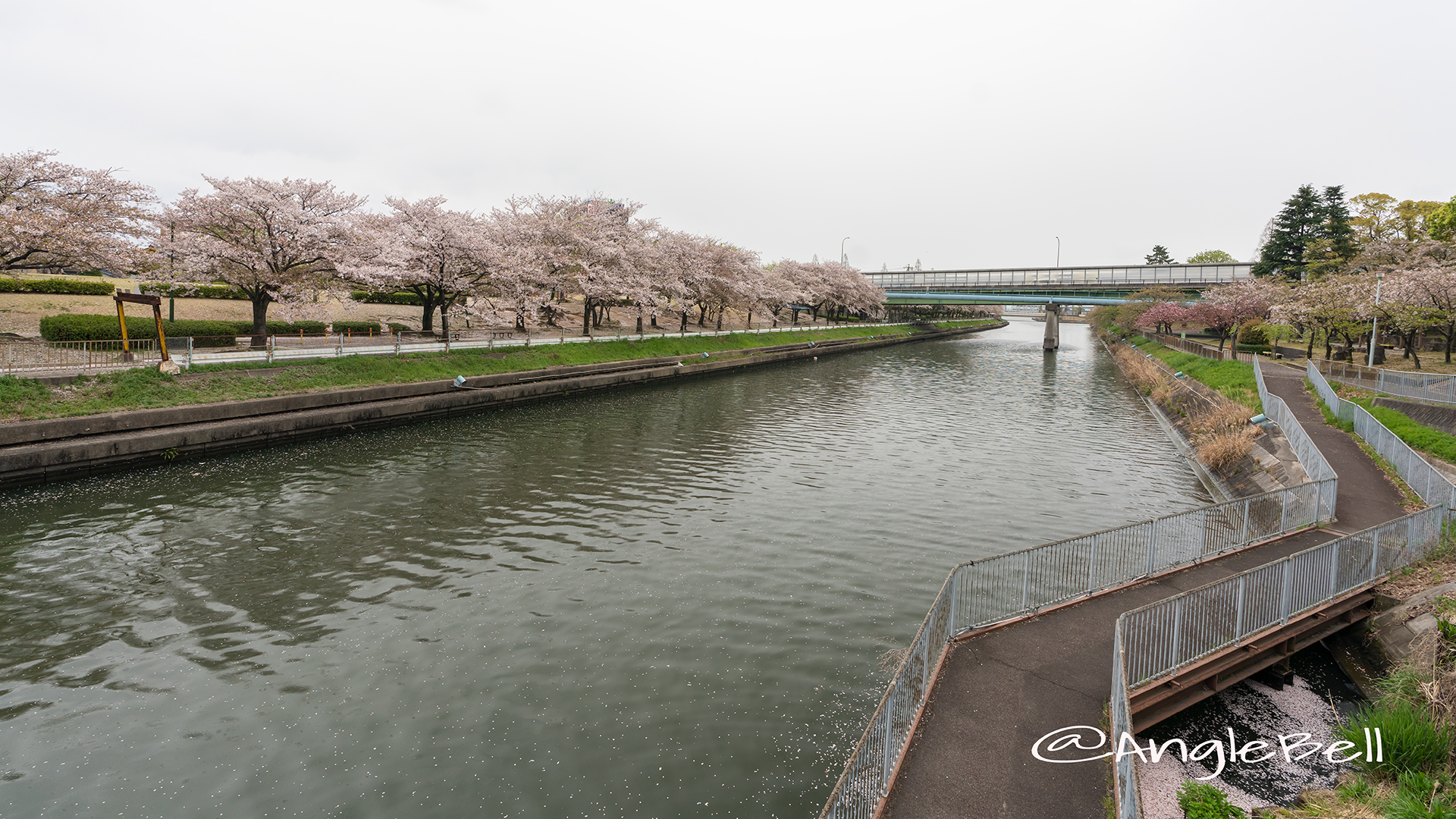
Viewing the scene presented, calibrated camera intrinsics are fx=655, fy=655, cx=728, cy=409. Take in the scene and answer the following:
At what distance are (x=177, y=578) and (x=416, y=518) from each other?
5316mm

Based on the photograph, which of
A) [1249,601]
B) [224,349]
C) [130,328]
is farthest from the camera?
[130,328]

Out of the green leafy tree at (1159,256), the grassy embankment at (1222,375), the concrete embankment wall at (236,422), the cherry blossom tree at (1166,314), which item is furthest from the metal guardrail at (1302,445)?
the green leafy tree at (1159,256)

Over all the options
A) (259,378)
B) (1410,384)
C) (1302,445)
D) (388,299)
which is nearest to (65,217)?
(259,378)

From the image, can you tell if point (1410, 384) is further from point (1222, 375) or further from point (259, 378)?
point (259, 378)

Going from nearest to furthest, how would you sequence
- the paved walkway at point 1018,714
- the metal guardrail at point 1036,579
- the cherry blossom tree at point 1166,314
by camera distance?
the paved walkway at point 1018,714 → the metal guardrail at point 1036,579 → the cherry blossom tree at point 1166,314

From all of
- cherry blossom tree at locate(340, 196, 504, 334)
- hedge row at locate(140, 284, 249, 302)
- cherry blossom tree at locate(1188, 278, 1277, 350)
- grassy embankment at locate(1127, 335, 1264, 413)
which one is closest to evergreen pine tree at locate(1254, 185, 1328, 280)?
cherry blossom tree at locate(1188, 278, 1277, 350)

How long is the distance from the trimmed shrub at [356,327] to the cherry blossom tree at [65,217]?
42.9 feet

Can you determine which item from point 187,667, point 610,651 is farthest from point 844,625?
point 187,667

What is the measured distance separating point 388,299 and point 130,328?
2397 cm

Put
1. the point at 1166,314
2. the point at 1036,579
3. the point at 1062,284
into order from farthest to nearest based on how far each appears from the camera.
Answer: the point at 1062,284 < the point at 1166,314 < the point at 1036,579

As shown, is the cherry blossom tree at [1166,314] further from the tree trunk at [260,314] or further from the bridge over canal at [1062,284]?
the tree trunk at [260,314]

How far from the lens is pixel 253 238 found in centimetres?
3422

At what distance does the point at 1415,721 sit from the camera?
30.4ft

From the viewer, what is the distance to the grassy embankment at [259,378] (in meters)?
22.6
